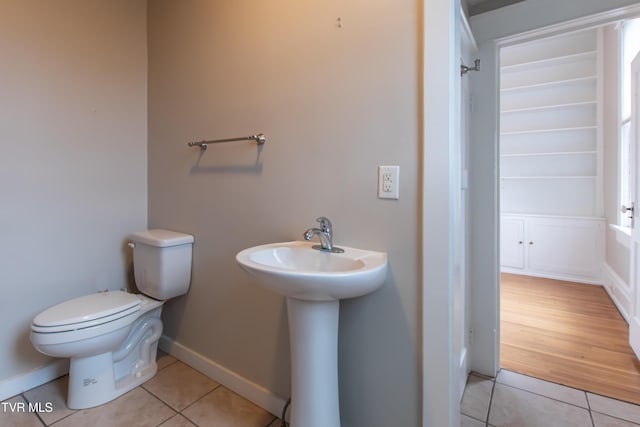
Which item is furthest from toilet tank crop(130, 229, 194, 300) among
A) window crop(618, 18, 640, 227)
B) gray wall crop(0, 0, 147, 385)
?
window crop(618, 18, 640, 227)

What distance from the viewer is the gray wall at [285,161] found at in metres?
1.10

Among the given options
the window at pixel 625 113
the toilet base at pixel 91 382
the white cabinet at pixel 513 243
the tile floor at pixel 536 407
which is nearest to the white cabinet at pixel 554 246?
the white cabinet at pixel 513 243

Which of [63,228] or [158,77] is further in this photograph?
[158,77]

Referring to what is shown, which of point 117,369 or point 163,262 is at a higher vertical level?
point 163,262

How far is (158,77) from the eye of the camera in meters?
1.98

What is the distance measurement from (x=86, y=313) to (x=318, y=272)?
1.21 m

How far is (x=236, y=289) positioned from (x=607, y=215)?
3.83m

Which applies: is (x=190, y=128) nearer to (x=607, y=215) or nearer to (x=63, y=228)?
(x=63, y=228)

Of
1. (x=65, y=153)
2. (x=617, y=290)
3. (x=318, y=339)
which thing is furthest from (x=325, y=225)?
(x=617, y=290)

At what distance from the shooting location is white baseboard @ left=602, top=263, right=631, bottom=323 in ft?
8.17

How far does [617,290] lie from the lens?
2764mm

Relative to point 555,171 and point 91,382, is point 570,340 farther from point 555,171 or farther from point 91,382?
point 91,382

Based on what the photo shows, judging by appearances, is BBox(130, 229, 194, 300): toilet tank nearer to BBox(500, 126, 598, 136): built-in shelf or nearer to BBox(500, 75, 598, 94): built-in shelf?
BBox(500, 126, 598, 136): built-in shelf

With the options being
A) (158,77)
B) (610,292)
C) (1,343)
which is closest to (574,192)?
(610,292)
